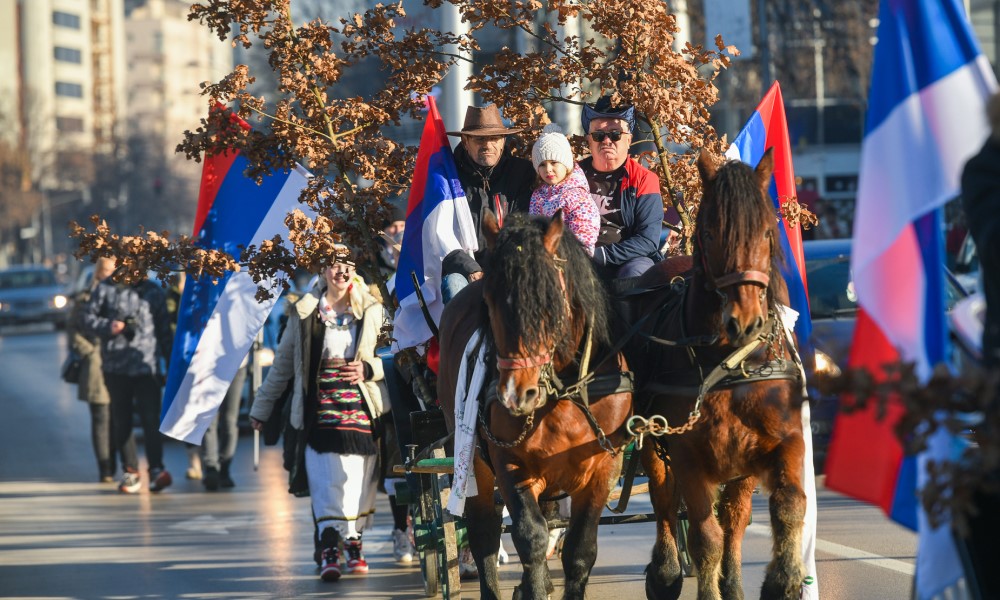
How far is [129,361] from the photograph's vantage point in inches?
620

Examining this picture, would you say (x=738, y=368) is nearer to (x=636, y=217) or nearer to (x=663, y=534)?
(x=663, y=534)

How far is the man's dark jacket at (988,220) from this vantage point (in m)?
4.21

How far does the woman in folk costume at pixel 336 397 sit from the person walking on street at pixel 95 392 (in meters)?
6.08

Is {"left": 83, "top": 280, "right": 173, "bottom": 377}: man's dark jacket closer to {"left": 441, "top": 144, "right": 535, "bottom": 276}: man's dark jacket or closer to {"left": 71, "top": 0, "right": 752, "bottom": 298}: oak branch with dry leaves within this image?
{"left": 71, "top": 0, "right": 752, "bottom": 298}: oak branch with dry leaves

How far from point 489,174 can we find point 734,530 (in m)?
2.65

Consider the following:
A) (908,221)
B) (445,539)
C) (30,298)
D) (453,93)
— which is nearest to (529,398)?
(908,221)

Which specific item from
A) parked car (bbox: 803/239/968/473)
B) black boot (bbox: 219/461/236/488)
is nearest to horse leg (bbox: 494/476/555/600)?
parked car (bbox: 803/239/968/473)

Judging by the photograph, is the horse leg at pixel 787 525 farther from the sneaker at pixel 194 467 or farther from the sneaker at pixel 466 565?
the sneaker at pixel 194 467

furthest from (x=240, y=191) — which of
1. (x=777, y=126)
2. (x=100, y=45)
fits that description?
(x=100, y=45)

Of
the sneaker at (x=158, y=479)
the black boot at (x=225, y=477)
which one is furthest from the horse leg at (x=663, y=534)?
the sneaker at (x=158, y=479)

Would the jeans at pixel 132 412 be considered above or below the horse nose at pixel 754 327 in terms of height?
below

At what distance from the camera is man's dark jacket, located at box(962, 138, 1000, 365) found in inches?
166

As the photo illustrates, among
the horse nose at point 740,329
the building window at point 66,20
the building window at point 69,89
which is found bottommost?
the horse nose at point 740,329

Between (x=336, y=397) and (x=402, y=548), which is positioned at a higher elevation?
(x=336, y=397)
